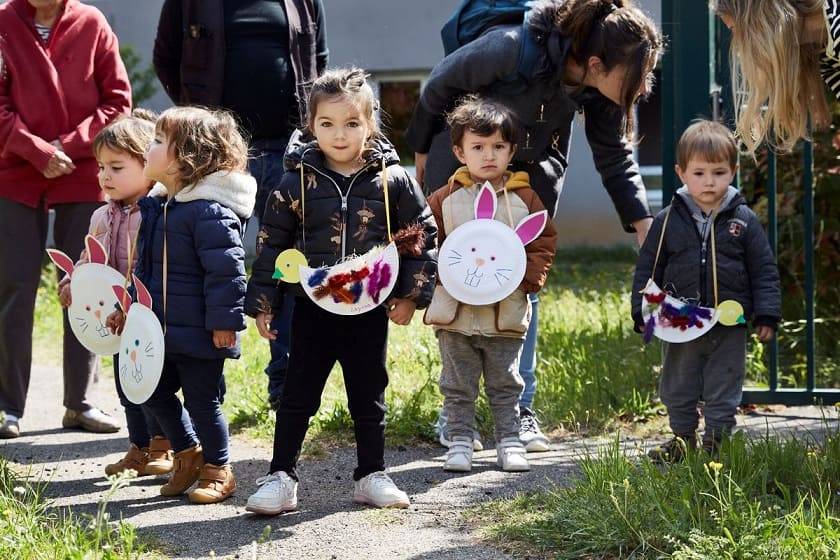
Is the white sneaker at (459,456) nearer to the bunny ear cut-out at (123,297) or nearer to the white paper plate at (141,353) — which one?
the white paper plate at (141,353)

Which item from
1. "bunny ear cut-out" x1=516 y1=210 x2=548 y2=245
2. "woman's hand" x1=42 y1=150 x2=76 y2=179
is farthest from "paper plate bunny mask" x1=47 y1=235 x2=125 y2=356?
"bunny ear cut-out" x1=516 y1=210 x2=548 y2=245

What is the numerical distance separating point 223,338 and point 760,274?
1986 millimetres

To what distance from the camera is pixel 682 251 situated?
443 cm

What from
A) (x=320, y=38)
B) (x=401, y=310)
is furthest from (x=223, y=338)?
(x=320, y=38)

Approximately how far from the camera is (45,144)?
5.08m

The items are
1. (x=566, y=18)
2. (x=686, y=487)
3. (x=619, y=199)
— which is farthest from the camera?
(x=619, y=199)

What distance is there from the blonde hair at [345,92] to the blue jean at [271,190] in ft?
3.63

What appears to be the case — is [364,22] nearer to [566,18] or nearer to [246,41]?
[246,41]

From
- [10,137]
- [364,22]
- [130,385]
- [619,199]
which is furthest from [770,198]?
[364,22]

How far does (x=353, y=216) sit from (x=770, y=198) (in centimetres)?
225

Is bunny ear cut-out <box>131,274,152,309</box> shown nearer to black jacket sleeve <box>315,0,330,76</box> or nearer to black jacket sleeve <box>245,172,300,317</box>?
black jacket sleeve <box>245,172,300,317</box>

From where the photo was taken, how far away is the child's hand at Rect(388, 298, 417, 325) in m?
3.99

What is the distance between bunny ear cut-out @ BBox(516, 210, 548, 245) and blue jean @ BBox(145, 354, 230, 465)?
120 cm

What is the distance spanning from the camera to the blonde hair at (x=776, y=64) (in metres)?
3.55
